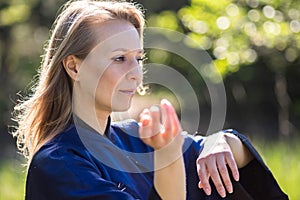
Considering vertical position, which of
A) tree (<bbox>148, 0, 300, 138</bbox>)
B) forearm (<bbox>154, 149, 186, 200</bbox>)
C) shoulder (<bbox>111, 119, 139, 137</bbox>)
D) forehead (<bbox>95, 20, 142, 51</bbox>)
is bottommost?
tree (<bbox>148, 0, 300, 138</bbox>)

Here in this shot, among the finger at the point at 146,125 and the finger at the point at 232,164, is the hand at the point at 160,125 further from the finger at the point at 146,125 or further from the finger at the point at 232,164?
the finger at the point at 232,164

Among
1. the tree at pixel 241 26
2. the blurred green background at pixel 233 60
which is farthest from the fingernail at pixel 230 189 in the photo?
the tree at pixel 241 26

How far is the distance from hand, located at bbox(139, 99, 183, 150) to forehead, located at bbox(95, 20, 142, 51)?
592 mm

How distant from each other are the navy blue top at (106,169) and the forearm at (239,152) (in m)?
0.02

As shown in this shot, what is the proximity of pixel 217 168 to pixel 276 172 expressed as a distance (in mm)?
3933

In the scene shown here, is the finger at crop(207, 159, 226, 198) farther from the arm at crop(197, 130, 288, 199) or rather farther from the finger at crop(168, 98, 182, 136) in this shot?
the finger at crop(168, 98, 182, 136)

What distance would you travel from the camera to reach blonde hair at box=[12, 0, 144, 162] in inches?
95.0

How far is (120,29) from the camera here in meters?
2.39

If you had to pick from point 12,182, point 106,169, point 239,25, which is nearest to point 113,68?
Answer: point 106,169

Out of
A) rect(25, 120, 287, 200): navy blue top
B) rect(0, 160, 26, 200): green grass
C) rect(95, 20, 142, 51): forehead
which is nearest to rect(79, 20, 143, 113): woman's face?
rect(95, 20, 142, 51): forehead

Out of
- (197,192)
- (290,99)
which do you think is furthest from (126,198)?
(290,99)

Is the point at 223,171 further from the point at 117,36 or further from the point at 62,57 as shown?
the point at 62,57

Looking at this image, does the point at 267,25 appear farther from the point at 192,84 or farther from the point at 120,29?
the point at 192,84

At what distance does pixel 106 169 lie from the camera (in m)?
2.26
